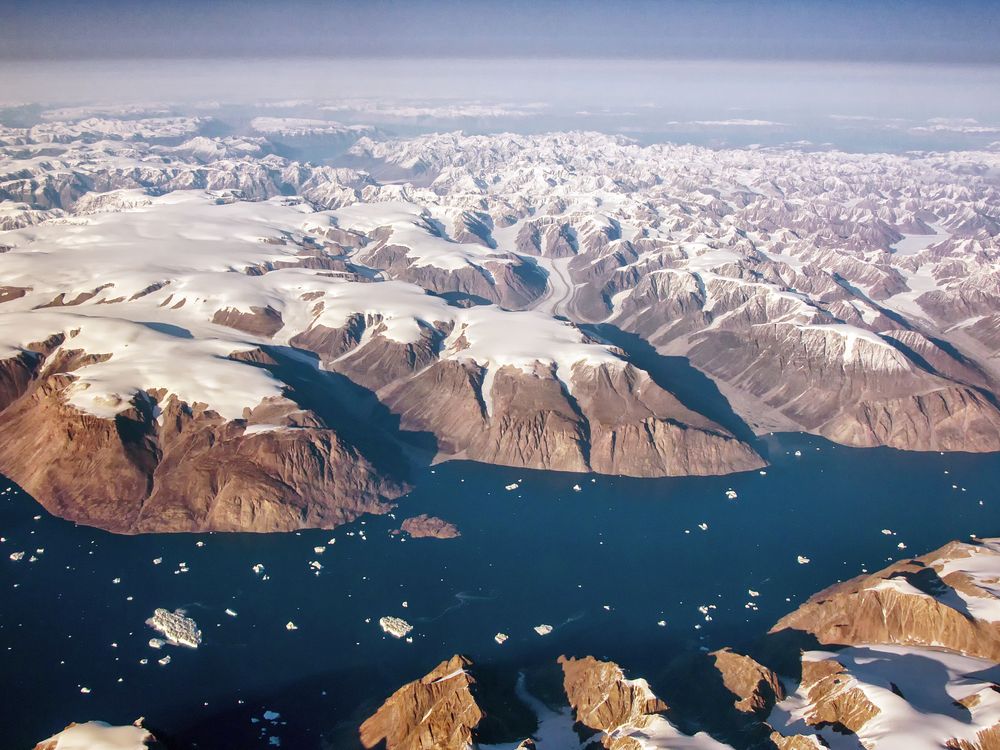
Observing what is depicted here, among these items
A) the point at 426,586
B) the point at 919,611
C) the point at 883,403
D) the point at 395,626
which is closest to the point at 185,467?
the point at 426,586

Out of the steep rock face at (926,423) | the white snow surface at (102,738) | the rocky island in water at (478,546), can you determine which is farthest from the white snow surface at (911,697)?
the steep rock face at (926,423)

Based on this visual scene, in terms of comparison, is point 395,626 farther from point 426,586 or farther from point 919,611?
point 919,611

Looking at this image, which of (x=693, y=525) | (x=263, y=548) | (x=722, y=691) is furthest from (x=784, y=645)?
(x=263, y=548)

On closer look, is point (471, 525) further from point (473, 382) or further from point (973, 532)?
point (973, 532)

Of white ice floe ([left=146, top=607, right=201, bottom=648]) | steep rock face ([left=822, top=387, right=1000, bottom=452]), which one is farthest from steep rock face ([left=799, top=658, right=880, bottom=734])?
steep rock face ([left=822, top=387, right=1000, bottom=452])

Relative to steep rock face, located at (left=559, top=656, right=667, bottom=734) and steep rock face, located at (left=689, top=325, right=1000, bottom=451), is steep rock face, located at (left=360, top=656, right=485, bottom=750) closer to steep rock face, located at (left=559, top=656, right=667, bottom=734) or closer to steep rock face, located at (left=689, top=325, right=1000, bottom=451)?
steep rock face, located at (left=559, top=656, right=667, bottom=734)
